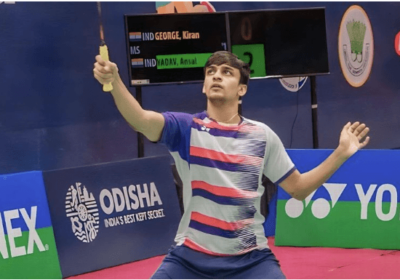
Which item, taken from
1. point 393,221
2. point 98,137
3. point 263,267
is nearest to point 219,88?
point 263,267

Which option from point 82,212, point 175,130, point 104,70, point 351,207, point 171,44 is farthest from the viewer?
point 171,44

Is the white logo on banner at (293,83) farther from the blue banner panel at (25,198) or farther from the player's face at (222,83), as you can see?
the player's face at (222,83)

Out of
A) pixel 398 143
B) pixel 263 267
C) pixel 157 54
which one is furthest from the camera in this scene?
pixel 398 143

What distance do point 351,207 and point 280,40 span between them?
6.33 ft

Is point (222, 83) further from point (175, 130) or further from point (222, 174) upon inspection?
point (222, 174)

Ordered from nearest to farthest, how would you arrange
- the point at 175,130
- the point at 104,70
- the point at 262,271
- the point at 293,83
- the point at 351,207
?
the point at 104,70 < the point at 262,271 < the point at 175,130 < the point at 351,207 < the point at 293,83

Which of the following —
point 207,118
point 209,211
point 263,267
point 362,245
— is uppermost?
point 207,118

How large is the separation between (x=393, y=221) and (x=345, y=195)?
17.4 inches

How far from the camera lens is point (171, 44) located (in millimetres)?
7625

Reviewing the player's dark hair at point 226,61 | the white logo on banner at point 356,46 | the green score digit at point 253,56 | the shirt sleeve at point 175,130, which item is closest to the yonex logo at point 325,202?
the green score digit at point 253,56

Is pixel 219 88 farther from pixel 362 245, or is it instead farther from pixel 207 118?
pixel 362 245

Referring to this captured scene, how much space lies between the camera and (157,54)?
7570 mm

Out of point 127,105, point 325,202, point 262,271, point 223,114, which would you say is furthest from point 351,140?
point 325,202

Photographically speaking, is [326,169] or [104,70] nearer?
[104,70]
